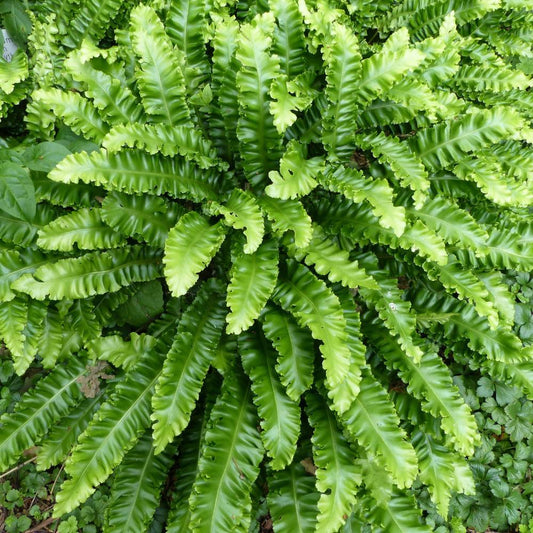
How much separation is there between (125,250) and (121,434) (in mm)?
1275

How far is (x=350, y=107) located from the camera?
127 inches

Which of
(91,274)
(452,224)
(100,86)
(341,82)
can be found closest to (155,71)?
(100,86)

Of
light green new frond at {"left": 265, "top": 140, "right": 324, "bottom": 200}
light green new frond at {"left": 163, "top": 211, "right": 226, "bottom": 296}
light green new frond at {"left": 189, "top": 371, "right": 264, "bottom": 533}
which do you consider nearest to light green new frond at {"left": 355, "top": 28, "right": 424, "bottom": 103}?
light green new frond at {"left": 265, "top": 140, "right": 324, "bottom": 200}

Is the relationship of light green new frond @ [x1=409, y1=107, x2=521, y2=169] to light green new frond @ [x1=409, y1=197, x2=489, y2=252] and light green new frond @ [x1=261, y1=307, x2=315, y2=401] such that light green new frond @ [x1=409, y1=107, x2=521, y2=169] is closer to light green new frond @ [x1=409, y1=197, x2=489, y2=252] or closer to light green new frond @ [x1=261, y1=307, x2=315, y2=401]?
light green new frond @ [x1=409, y1=197, x2=489, y2=252]

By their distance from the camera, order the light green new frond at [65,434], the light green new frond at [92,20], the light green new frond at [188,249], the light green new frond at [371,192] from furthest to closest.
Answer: the light green new frond at [92,20] < the light green new frond at [65,434] < the light green new frond at [371,192] < the light green new frond at [188,249]

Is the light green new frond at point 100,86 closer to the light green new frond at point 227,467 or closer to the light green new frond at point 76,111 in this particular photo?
the light green new frond at point 76,111

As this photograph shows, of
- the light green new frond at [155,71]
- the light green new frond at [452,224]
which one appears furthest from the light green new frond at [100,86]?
the light green new frond at [452,224]

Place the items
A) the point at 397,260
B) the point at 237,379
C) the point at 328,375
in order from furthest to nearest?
the point at 397,260 → the point at 237,379 → the point at 328,375

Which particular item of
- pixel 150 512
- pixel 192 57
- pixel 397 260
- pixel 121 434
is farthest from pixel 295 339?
pixel 192 57

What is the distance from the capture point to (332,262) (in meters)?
3.14

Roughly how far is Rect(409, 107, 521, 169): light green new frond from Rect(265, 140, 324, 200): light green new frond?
0.80m

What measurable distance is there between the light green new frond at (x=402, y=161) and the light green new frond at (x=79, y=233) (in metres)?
1.87

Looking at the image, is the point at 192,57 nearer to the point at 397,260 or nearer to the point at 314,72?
the point at 314,72

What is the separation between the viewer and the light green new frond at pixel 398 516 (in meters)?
3.16
